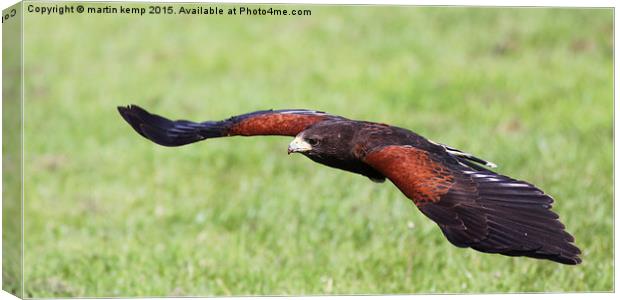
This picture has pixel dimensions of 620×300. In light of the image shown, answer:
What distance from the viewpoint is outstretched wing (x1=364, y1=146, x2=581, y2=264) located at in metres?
6.01

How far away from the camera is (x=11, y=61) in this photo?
8.94 meters

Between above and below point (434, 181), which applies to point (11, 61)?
above

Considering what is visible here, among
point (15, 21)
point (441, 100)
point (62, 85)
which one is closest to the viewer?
point (15, 21)

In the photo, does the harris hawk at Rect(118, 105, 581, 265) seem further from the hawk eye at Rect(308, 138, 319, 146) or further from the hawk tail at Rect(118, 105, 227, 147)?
the hawk tail at Rect(118, 105, 227, 147)

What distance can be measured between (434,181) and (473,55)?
7.36m

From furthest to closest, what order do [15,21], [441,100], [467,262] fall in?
[441,100] → [467,262] → [15,21]

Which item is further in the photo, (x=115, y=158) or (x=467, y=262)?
(x=115, y=158)

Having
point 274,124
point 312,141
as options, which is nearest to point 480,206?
point 312,141

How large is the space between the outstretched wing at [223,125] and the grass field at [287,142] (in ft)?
7.02

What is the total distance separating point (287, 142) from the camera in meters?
12.7

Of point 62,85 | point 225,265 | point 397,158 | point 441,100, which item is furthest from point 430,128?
point 397,158

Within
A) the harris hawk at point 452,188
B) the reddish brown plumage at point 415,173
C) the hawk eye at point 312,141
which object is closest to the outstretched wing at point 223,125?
the harris hawk at point 452,188

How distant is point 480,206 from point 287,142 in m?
6.61

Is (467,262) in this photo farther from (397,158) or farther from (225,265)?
(397,158)
